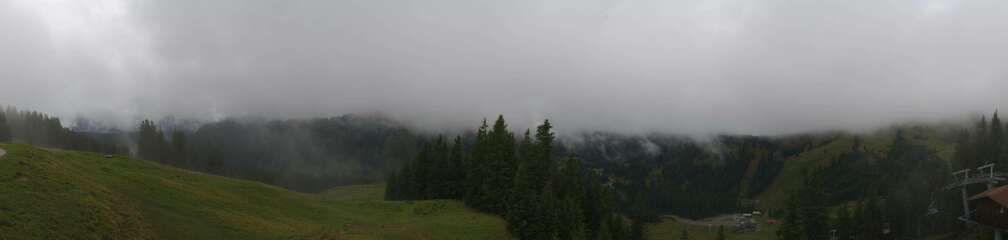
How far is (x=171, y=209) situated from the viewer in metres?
59.9

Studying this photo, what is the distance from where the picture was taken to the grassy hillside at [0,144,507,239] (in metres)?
43.1

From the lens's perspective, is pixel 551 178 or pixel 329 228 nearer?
pixel 329 228

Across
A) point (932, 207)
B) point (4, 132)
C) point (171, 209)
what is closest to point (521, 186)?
point (171, 209)

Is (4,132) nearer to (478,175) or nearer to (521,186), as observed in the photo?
(478,175)

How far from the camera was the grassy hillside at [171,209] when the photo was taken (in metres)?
43.1

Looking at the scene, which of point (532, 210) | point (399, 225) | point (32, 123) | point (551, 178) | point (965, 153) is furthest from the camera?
point (32, 123)

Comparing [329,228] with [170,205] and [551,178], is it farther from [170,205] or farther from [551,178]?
[551,178]

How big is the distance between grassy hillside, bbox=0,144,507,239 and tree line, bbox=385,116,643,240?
4.00 metres

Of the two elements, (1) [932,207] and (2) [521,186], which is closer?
(2) [521,186]

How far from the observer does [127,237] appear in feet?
153

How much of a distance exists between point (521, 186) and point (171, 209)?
166 feet

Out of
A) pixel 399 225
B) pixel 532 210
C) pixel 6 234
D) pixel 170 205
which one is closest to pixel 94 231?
pixel 6 234

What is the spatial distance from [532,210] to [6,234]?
6449cm

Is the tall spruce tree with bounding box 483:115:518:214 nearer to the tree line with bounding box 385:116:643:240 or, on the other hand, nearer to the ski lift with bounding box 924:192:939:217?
the tree line with bounding box 385:116:643:240
